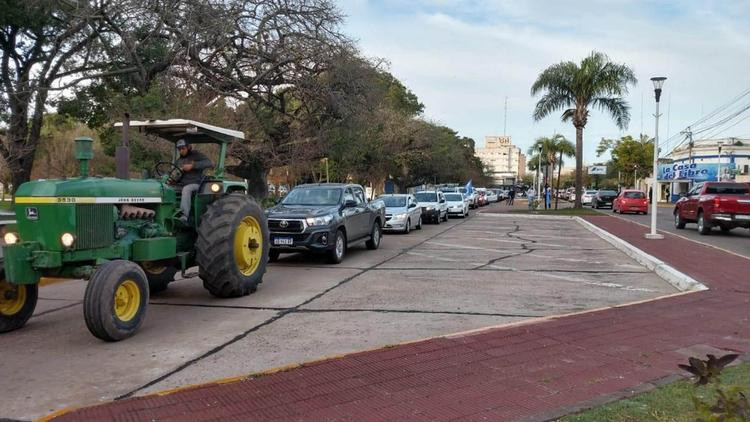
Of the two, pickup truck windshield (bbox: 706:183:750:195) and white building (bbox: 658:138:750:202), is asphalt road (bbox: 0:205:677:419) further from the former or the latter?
white building (bbox: 658:138:750:202)

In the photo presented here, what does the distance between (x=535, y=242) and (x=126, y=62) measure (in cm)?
1687

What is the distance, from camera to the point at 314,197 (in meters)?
14.3

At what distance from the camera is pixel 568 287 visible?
407 inches

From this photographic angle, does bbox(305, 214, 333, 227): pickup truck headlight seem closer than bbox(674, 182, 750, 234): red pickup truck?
Yes

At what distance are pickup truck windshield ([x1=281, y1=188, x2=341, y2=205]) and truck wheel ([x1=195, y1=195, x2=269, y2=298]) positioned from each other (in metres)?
4.62

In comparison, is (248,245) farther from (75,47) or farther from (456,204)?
(456,204)

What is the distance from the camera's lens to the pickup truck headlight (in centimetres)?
1272

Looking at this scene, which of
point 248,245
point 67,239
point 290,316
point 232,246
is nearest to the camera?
point 67,239

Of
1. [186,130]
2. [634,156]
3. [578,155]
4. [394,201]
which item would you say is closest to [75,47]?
[394,201]

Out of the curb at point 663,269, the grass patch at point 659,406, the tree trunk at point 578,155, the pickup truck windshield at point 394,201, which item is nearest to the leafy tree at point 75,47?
the pickup truck windshield at point 394,201

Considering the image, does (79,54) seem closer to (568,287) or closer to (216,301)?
(216,301)

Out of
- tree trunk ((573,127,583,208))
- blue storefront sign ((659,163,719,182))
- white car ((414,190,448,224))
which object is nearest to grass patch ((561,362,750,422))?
white car ((414,190,448,224))

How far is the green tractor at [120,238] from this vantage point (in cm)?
645

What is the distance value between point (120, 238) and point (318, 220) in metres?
5.85
